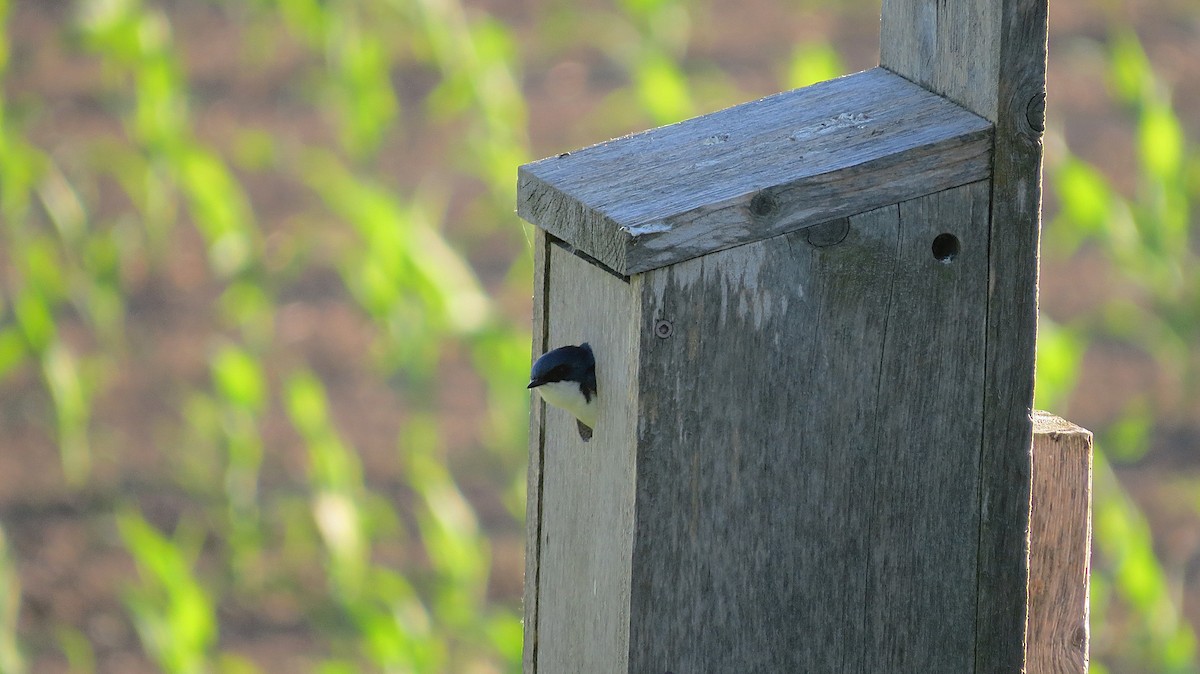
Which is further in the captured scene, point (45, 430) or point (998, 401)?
point (45, 430)

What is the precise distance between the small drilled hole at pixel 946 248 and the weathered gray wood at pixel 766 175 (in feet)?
0.18

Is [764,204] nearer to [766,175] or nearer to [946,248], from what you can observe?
[766,175]

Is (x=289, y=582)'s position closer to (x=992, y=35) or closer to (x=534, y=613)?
(x=534, y=613)

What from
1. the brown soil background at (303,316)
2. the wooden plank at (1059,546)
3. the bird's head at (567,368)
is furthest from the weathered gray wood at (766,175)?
the brown soil background at (303,316)

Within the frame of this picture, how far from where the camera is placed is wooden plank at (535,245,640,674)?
1.66 meters

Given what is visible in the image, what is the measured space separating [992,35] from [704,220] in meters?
0.36

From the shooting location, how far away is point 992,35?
5.27ft

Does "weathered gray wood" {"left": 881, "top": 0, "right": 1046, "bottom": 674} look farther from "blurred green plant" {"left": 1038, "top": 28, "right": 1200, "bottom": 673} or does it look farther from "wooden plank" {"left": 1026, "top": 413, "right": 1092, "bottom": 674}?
"blurred green plant" {"left": 1038, "top": 28, "right": 1200, "bottom": 673}

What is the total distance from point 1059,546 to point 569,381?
2.15 feet

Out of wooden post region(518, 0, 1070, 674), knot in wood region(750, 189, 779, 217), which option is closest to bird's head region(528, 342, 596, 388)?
wooden post region(518, 0, 1070, 674)

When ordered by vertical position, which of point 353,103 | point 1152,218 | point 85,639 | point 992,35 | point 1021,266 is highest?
point 353,103

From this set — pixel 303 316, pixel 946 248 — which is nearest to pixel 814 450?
pixel 946 248

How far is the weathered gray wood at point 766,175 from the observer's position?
1565 mm

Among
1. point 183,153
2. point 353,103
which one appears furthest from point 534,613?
point 353,103
